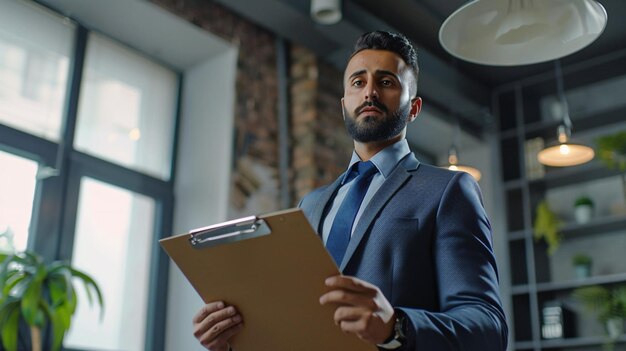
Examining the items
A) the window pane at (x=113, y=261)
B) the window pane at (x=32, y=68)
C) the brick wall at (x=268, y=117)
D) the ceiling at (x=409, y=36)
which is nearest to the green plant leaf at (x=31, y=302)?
the window pane at (x=113, y=261)

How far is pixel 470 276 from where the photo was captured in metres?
1.14

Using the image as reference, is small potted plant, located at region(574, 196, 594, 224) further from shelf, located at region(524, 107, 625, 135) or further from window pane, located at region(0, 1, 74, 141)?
window pane, located at region(0, 1, 74, 141)

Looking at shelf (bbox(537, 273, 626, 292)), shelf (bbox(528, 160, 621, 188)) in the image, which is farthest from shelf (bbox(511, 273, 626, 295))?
shelf (bbox(528, 160, 621, 188))

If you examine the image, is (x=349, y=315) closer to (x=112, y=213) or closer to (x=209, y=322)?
(x=209, y=322)

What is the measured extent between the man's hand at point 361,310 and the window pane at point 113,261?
3.04 metres

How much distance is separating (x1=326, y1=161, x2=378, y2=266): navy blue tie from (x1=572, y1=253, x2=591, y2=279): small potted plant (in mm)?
4166

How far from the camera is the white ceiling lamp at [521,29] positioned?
2.03 meters

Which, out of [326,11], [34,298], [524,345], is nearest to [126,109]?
[326,11]

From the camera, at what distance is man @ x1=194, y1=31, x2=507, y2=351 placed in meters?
0.99

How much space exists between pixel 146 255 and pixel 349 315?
3432 millimetres

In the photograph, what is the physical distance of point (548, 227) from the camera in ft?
17.3

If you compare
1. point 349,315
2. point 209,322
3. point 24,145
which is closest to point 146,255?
point 24,145

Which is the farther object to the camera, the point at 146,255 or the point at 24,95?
the point at 146,255

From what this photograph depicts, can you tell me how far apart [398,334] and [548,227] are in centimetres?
457
